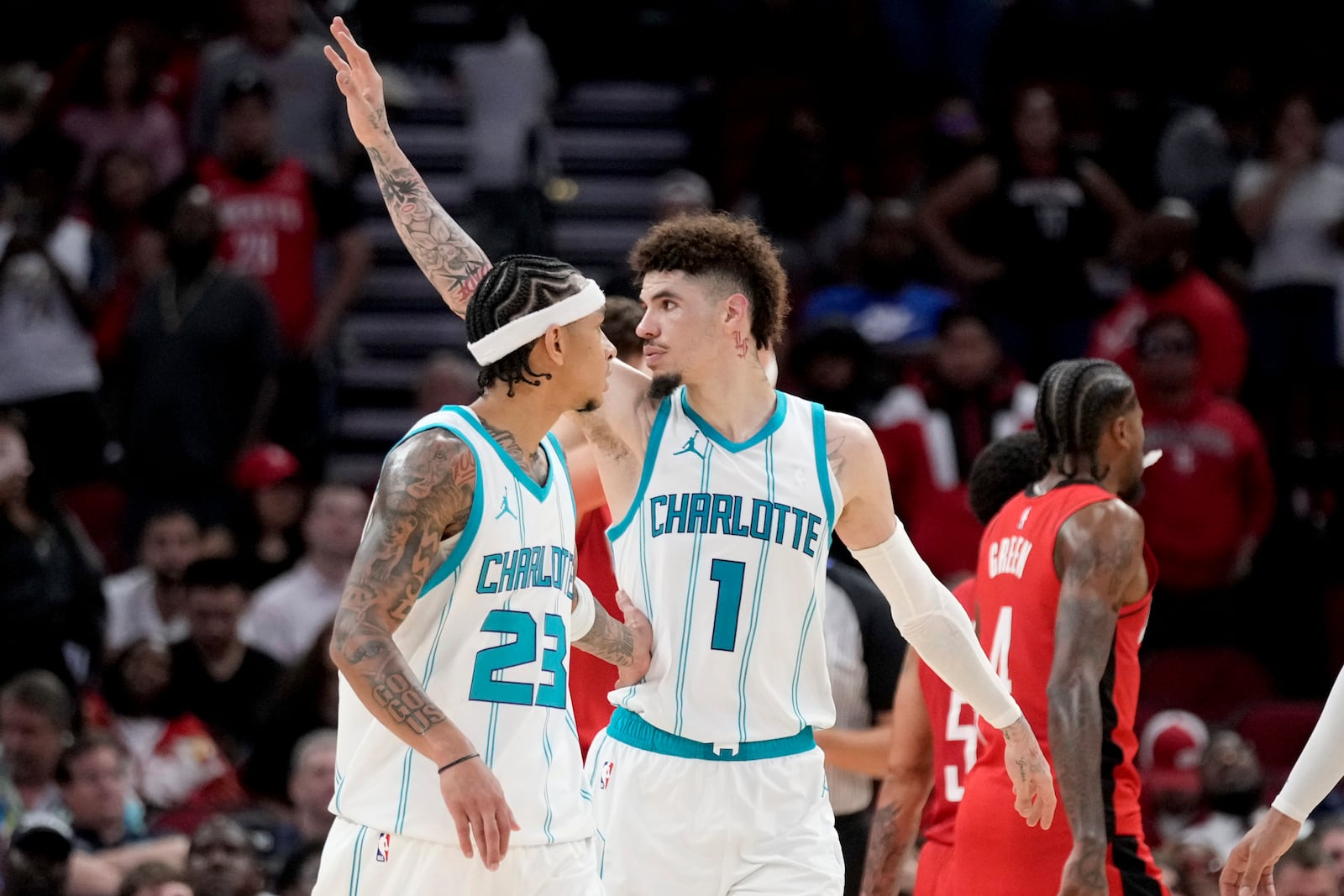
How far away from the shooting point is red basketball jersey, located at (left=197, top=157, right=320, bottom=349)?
40.0ft

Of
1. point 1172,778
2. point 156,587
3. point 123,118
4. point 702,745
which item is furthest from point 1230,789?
point 123,118

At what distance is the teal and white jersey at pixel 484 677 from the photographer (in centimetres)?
450

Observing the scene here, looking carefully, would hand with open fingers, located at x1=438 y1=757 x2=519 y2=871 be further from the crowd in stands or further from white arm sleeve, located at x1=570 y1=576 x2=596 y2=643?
the crowd in stands

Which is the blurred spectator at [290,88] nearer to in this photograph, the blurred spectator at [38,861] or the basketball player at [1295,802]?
the blurred spectator at [38,861]

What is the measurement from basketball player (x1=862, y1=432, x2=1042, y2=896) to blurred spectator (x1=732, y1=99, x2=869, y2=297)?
6.80 metres

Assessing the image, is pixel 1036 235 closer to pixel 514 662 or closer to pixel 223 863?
pixel 223 863

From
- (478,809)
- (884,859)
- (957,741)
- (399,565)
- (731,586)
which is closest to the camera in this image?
(478,809)

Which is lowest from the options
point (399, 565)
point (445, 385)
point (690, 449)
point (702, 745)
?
point (702, 745)

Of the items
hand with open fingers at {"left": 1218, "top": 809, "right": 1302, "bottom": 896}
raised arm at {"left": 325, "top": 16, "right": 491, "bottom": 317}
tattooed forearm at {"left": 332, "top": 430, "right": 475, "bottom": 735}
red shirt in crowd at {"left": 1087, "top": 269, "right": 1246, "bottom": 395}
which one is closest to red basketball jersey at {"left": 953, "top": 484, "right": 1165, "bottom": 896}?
hand with open fingers at {"left": 1218, "top": 809, "right": 1302, "bottom": 896}

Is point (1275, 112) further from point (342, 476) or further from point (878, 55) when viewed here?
point (342, 476)

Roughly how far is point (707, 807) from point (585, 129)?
10.7 m

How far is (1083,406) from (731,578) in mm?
1271

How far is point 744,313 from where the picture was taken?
Result: 534cm

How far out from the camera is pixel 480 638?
14.9 feet
